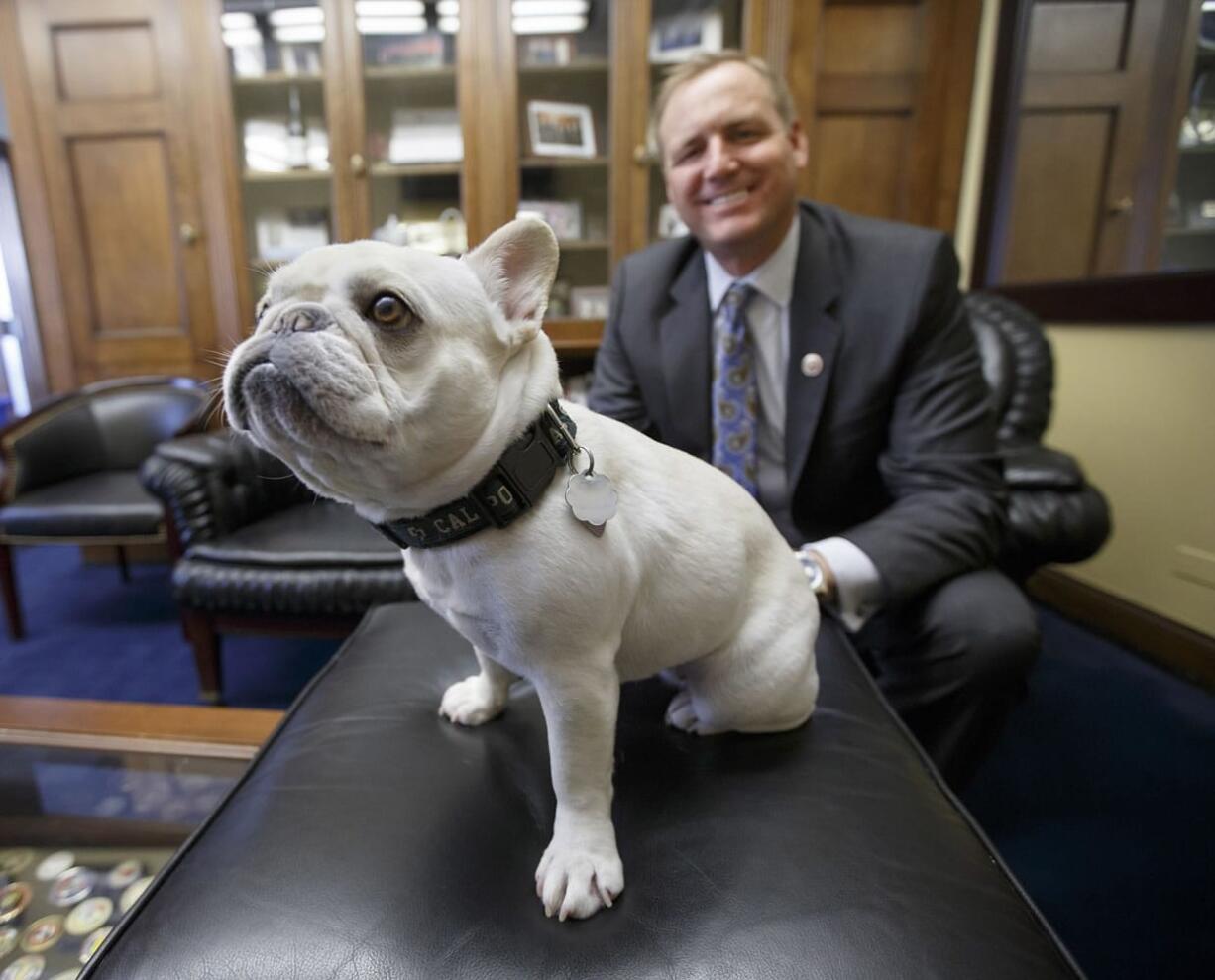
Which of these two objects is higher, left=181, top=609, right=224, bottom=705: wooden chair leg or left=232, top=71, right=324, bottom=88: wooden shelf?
left=232, top=71, right=324, bottom=88: wooden shelf

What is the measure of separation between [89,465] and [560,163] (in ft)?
6.47

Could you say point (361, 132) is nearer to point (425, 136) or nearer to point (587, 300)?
point (425, 136)

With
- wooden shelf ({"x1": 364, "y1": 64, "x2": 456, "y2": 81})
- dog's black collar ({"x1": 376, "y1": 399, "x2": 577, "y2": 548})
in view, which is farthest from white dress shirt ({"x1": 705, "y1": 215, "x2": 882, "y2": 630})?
wooden shelf ({"x1": 364, "y1": 64, "x2": 456, "y2": 81})

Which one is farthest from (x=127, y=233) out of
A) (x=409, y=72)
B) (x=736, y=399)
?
(x=736, y=399)

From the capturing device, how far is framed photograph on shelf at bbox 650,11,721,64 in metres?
2.18

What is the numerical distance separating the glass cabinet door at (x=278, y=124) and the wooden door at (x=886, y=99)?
1.59 meters

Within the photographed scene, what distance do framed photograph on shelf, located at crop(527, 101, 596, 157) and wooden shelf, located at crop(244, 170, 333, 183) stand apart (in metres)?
0.74

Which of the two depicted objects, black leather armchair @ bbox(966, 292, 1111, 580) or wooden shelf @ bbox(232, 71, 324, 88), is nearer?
black leather armchair @ bbox(966, 292, 1111, 580)

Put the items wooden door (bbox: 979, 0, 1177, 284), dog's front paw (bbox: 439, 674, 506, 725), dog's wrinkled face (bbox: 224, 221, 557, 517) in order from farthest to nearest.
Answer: wooden door (bbox: 979, 0, 1177, 284) → dog's front paw (bbox: 439, 674, 506, 725) → dog's wrinkled face (bbox: 224, 221, 557, 517)

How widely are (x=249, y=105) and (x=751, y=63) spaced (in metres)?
1.92

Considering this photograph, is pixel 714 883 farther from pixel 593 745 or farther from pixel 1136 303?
pixel 1136 303

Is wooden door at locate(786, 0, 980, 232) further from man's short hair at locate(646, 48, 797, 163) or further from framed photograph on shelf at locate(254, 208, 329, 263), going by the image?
framed photograph on shelf at locate(254, 208, 329, 263)

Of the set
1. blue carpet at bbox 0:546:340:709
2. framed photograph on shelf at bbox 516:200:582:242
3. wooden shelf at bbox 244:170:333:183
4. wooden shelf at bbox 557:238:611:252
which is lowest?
blue carpet at bbox 0:546:340:709

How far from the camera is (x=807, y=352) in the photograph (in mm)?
1117
